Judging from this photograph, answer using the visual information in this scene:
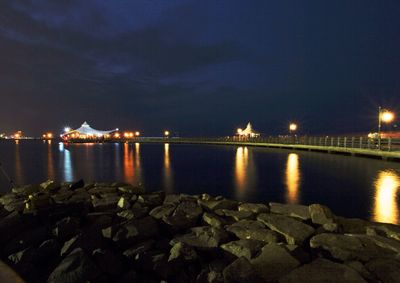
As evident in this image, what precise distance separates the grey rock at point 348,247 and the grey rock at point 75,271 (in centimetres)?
493

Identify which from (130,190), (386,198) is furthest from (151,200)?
(386,198)

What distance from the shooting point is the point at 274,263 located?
654 cm

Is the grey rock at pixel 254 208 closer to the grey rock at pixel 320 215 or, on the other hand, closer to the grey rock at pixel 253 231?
the grey rock at pixel 253 231

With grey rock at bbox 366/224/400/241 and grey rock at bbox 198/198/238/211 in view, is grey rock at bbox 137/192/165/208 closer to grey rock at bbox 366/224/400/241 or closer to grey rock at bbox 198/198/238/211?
grey rock at bbox 198/198/238/211

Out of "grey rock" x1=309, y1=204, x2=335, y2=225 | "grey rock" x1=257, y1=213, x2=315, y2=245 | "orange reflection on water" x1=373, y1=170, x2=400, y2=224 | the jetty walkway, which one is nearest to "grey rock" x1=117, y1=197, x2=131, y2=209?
"grey rock" x1=257, y1=213, x2=315, y2=245

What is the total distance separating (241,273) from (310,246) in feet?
7.73

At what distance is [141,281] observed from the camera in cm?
671

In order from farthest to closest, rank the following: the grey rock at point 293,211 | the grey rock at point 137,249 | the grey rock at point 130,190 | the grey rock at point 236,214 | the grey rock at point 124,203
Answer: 1. the grey rock at point 130,190
2. the grey rock at point 124,203
3. the grey rock at point 236,214
4. the grey rock at point 293,211
5. the grey rock at point 137,249

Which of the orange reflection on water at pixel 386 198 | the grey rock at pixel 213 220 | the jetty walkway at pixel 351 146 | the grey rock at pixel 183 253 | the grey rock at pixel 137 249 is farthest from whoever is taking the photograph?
the jetty walkway at pixel 351 146

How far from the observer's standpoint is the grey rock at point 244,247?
283 inches

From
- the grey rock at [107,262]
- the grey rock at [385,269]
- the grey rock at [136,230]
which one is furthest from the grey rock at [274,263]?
the grey rock at [136,230]

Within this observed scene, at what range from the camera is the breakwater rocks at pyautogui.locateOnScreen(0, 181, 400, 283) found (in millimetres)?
6402

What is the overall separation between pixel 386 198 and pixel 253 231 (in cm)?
1181

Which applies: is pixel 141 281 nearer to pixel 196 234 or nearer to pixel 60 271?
pixel 60 271
